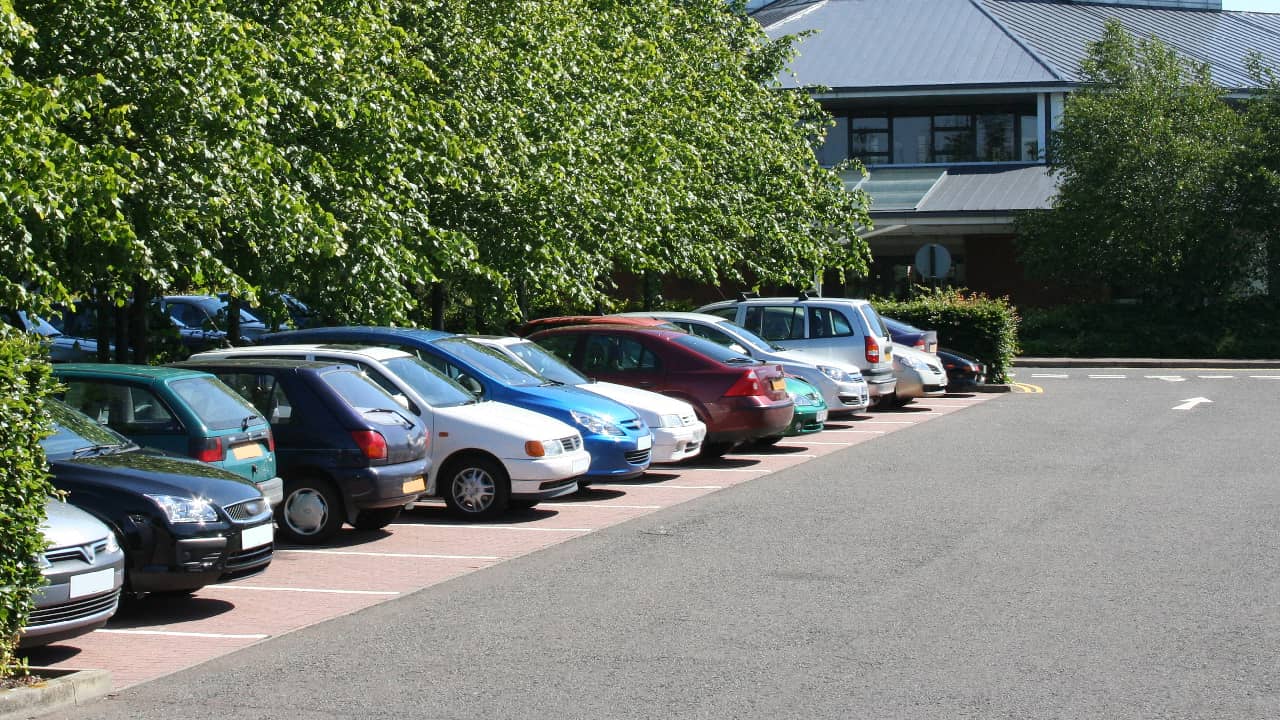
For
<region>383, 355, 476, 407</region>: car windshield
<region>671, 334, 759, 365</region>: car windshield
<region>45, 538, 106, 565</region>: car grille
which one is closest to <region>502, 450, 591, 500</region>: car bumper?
<region>383, 355, 476, 407</region>: car windshield

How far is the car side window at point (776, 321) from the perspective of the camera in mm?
23062

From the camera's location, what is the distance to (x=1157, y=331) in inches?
1657

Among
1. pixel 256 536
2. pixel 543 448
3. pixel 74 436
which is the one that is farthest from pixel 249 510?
pixel 543 448

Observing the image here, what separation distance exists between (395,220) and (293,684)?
1018 centimetres

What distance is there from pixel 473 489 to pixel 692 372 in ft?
15.9

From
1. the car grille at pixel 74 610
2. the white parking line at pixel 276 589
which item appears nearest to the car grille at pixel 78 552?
the car grille at pixel 74 610

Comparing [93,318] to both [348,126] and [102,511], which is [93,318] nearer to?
[348,126]

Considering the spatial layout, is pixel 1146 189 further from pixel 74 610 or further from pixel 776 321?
pixel 74 610

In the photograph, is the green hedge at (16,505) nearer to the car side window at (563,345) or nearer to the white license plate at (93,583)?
the white license plate at (93,583)

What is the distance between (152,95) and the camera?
1366cm

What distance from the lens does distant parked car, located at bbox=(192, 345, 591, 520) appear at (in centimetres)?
1278

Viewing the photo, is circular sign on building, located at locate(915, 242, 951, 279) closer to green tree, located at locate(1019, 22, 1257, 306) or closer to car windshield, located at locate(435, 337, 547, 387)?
green tree, located at locate(1019, 22, 1257, 306)

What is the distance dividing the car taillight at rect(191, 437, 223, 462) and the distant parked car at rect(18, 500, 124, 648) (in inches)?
88.4

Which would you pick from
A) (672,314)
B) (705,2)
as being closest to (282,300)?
(672,314)
